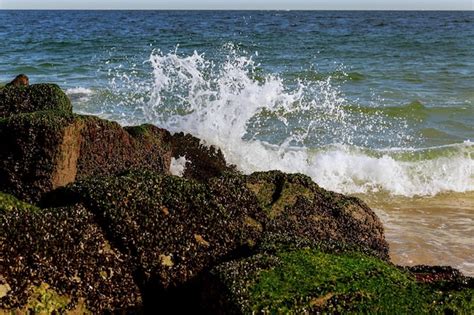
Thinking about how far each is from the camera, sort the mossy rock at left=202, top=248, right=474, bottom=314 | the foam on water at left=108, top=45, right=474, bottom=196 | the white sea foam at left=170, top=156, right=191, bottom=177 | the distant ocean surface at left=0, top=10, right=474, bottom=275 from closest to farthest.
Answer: the mossy rock at left=202, top=248, right=474, bottom=314, the white sea foam at left=170, top=156, right=191, bottom=177, the distant ocean surface at left=0, top=10, right=474, bottom=275, the foam on water at left=108, top=45, right=474, bottom=196

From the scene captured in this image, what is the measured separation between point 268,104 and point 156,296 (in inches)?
267

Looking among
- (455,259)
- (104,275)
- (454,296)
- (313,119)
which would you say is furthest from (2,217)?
(313,119)

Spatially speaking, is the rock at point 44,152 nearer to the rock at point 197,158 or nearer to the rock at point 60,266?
the rock at point 60,266

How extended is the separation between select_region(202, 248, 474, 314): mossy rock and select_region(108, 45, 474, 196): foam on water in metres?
5.17

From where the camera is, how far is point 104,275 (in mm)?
3387

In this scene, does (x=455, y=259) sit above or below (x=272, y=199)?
below

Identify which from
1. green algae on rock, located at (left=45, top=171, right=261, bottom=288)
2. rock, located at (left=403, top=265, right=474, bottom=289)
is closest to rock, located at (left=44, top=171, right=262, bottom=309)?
green algae on rock, located at (left=45, top=171, right=261, bottom=288)

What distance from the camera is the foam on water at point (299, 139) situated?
8836 mm

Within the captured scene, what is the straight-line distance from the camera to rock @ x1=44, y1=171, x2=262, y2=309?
3.57 m

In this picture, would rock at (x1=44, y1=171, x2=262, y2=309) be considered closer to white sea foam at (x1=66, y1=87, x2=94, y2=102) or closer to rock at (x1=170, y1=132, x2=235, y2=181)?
rock at (x1=170, y1=132, x2=235, y2=181)

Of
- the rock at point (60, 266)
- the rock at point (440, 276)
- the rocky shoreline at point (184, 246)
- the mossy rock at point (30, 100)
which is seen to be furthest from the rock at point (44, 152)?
the rock at point (440, 276)

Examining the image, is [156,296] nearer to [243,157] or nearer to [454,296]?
[454,296]

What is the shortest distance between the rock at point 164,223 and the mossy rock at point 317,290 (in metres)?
0.41

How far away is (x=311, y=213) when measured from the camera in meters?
4.50
